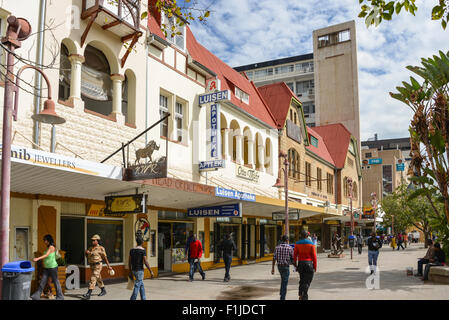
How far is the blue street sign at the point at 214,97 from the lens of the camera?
18.4 meters

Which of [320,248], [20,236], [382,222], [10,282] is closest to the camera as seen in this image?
[10,282]

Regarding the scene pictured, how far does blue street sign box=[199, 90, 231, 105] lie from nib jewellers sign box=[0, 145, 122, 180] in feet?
25.4

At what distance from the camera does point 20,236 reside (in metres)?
12.1

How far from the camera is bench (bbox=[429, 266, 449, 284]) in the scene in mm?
13867

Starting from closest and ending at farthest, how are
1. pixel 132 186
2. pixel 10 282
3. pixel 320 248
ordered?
pixel 10 282, pixel 132 186, pixel 320 248

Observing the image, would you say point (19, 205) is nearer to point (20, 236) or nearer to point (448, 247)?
point (20, 236)

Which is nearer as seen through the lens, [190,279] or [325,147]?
[190,279]

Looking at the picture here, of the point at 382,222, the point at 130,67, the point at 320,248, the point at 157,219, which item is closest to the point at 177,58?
the point at 130,67

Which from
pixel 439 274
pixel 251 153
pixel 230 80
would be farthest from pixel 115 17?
pixel 439 274

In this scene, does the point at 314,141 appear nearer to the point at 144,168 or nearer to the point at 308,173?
the point at 308,173

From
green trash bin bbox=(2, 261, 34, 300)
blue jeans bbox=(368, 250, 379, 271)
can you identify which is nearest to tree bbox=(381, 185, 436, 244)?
blue jeans bbox=(368, 250, 379, 271)

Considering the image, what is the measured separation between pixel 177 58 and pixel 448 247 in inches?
475

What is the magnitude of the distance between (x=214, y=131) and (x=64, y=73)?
6.90 meters

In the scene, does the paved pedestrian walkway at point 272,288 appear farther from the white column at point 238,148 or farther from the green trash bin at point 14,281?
the white column at point 238,148
